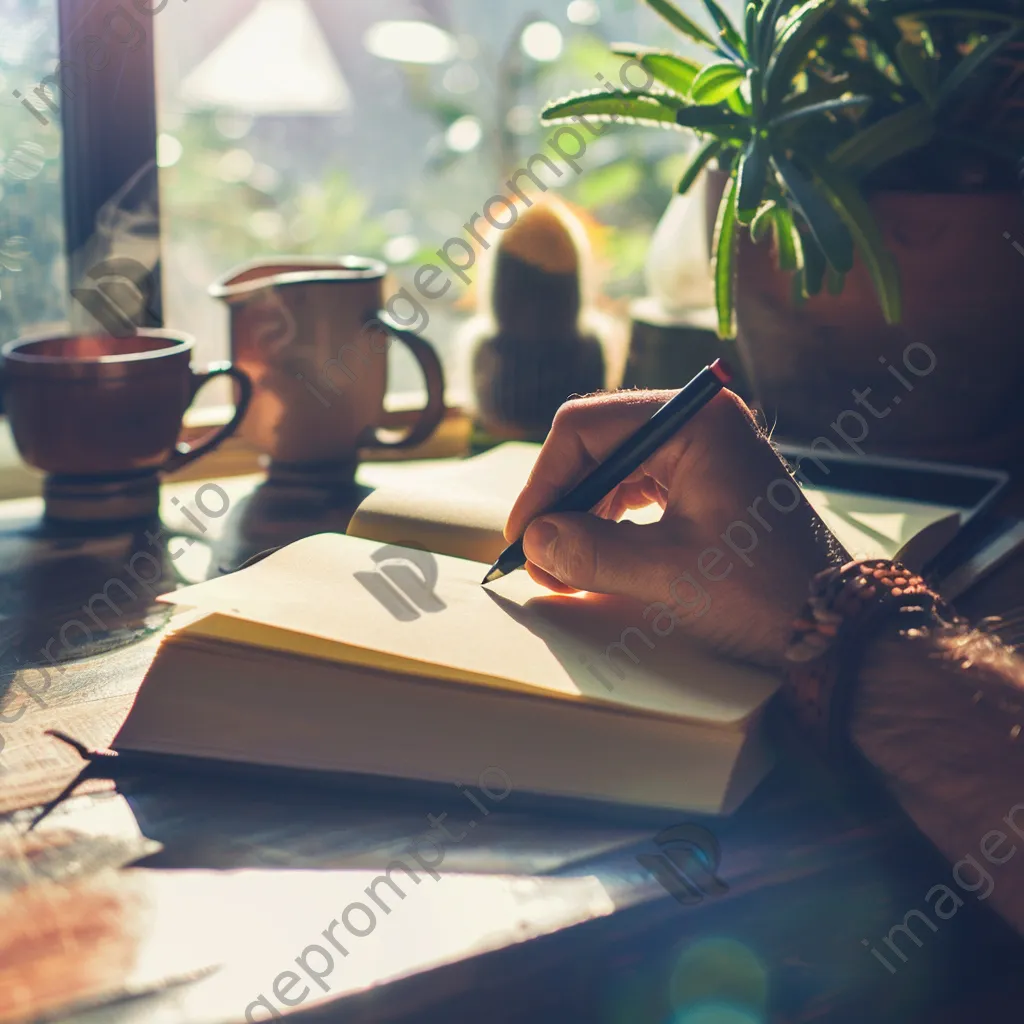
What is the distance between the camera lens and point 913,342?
81cm

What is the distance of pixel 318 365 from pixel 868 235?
41 cm

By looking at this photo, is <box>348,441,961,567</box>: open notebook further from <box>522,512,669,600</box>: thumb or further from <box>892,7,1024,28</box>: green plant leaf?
<box>892,7,1024,28</box>: green plant leaf

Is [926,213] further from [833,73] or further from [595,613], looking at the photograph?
[595,613]

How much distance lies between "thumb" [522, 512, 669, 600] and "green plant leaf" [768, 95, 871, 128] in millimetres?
346

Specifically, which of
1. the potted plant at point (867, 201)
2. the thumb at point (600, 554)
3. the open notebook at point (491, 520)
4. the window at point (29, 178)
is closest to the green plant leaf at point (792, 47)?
the potted plant at point (867, 201)

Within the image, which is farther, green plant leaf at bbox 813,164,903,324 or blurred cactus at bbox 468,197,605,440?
blurred cactus at bbox 468,197,605,440

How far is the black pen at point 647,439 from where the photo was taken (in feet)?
1.69

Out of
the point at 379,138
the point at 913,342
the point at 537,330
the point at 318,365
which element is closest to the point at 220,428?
the point at 318,365

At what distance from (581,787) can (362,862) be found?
89mm

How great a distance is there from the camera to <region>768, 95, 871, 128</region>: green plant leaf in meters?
0.71

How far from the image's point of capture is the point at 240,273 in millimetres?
982

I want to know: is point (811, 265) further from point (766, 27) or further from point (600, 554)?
point (600, 554)

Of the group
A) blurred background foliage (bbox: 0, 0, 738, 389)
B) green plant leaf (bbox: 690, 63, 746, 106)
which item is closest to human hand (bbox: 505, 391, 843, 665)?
green plant leaf (bbox: 690, 63, 746, 106)

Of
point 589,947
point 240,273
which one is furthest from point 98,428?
point 589,947
